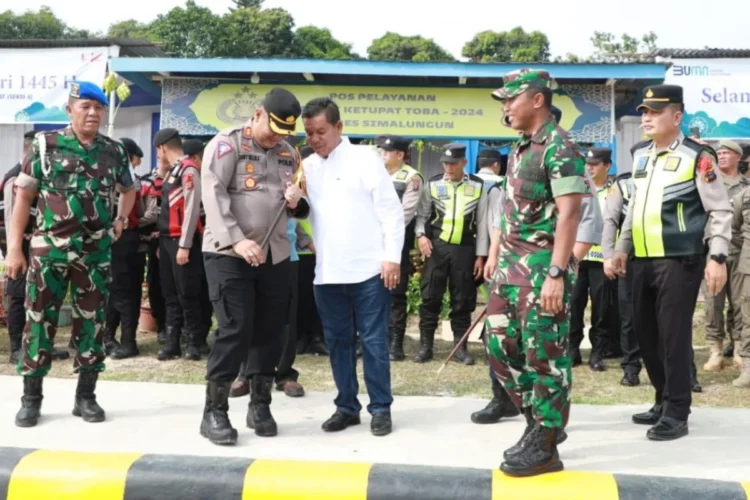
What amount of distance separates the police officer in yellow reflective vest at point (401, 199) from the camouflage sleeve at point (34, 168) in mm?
3444

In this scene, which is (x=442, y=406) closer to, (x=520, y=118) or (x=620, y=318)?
(x=520, y=118)

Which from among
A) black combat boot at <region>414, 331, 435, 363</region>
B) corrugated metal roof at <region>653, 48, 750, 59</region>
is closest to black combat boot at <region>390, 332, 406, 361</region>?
black combat boot at <region>414, 331, 435, 363</region>

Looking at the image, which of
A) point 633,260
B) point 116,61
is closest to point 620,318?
point 633,260

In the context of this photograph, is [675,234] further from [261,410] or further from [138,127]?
[138,127]

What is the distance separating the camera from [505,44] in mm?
46594

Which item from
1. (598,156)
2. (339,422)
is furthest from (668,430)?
(598,156)

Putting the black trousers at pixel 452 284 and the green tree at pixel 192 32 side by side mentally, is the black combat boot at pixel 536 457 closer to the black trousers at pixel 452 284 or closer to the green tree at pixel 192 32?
the black trousers at pixel 452 284

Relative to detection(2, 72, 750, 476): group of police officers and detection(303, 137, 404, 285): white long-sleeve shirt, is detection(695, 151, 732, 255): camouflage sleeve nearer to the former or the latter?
detection(2, 72, 750, 476): group of police officers

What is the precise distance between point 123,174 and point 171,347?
8.44 feet

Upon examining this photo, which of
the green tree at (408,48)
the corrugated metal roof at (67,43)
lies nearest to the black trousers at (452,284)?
the corrugated metal roof at (67,43)

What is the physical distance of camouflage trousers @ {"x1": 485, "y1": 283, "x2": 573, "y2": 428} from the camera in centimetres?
375

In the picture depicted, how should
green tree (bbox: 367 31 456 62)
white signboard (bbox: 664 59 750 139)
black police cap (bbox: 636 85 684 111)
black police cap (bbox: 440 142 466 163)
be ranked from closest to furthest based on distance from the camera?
1. black police cap (bbox: 636 85 684 111)
2. black police cap (bbox: 440 142 466 163)
3. white signboard (bbox: 664 59 750 139)
4. green tree (bbox: 367 31 456 62)

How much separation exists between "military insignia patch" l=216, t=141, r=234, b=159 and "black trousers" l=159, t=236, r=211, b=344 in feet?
9.26

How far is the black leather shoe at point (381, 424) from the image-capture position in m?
4.55
